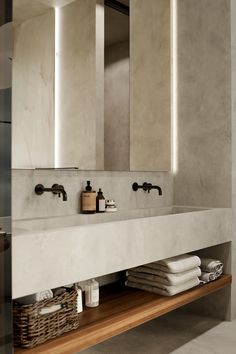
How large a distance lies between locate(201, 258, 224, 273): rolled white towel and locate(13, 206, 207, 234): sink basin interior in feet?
1.22

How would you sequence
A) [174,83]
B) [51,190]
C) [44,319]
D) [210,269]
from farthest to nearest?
1. [174,83]
2. [210,269]
3. [51,190]
4. [44,319]

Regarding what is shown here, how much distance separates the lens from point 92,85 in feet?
8.25

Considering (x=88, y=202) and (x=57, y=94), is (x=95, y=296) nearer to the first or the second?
(x=88, y=202)

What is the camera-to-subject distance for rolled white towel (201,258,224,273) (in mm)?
2660

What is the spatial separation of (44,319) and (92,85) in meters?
1.44

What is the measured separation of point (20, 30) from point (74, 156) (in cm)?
74

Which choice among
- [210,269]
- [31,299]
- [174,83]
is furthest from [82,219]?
[174,83]

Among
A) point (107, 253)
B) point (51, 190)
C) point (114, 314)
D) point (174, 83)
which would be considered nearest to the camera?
point (107, 253)

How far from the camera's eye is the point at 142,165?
291 centimetres

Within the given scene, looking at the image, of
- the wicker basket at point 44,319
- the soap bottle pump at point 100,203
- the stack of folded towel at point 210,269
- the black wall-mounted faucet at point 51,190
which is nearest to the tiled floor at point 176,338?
the stack of folded towel at point 210,269

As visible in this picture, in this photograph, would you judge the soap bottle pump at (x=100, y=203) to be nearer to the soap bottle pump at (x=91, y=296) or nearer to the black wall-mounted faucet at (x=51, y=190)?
the black wall-mounted faucet at (x=51, y=190)

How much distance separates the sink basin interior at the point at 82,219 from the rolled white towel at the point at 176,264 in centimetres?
39

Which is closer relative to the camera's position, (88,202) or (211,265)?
(88,202)

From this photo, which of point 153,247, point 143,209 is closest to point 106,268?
point 153,247
